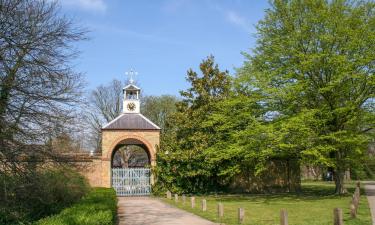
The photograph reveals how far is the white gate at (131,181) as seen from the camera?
103 ft

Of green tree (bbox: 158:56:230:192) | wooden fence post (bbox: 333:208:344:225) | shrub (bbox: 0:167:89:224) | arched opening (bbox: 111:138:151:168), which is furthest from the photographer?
arched opening (bbox: 111:138:151:168)

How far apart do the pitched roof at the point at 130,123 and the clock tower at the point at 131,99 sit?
1.87ft

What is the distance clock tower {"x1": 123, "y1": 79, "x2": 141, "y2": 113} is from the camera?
34000 millimetres

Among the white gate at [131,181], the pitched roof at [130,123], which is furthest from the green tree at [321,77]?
the white gate at [131,181]

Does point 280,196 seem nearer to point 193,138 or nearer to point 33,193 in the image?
point 193,138

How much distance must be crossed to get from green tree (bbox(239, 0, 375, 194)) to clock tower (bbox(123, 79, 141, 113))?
36.1ft

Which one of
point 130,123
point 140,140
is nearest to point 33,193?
point 140,140

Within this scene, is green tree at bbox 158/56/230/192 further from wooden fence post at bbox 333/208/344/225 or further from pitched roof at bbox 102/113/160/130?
wooden fence post at bbox 333/208/344/225

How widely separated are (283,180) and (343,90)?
450 inches

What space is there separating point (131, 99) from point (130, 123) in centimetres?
270

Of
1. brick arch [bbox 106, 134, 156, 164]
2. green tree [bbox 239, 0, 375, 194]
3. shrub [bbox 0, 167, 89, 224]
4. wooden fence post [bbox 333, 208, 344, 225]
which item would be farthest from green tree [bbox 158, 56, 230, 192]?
wooden fence post [bbox 333, 208, 344, 225]

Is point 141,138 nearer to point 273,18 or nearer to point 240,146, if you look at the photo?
point 240,146

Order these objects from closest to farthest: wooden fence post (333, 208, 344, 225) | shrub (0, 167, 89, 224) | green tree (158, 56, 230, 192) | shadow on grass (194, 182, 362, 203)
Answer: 1. wooden fence post (333, 208, 344, 225)
2. shrub (0, 167, 89, 224)
3. shadow on grass (194, 182, 362, 203)
4. green tree (158, 56, 230, 192)

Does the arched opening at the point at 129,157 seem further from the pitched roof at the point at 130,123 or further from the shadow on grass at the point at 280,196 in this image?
the shadow on grass at the point at 280,196
